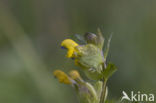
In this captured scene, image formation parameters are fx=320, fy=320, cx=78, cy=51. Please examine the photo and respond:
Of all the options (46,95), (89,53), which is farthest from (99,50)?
(46,95)

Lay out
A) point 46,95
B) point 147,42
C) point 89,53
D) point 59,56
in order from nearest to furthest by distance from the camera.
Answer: point 89,53, point 46,95, point 147,42, point 59,56

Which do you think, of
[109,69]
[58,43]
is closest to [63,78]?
[109,69]

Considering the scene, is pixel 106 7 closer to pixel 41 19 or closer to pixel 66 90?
pixel 41 19

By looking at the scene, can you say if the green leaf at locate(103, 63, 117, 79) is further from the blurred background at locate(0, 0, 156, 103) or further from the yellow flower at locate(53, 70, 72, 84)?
the blurred background at locate(0, 0, 156, 103)

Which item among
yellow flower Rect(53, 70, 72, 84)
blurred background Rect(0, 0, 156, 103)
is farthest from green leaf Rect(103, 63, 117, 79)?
blurred background Rect(0, 0, 156, 103)

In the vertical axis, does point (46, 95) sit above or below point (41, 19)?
below

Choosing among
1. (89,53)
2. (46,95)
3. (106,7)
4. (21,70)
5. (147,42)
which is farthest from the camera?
(106,7)

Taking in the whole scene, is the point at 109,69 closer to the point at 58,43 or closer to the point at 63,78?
the point at 63,78

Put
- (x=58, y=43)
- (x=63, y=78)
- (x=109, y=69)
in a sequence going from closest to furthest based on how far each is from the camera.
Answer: (x=109, y=69) → (x=63, y=78) → (x=58, y=43)
